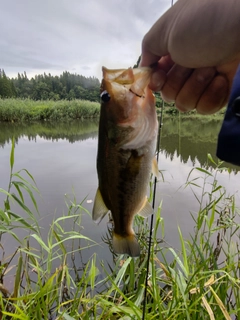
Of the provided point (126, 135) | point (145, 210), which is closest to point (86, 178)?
point (145, 210)

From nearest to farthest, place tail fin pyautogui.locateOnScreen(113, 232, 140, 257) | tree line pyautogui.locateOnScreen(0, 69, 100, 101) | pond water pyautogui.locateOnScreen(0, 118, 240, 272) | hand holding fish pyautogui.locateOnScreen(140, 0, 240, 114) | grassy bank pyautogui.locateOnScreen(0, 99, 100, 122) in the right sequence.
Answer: hand holding fish pyautogui.locateOnScreen(140, 0, 240, 114)
tail fin pyautogui.locateOnScreen(113, 232, 140, 257)
pond water pyautogui.locateOnScreen(0, 118, 240, 272)
grassy bank pyautogui.locateOnScreen(0, 99, 100, 122)
tree line pyautogui.locateOnScreen(0, 69, 100, 101)

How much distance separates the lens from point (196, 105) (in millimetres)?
1423

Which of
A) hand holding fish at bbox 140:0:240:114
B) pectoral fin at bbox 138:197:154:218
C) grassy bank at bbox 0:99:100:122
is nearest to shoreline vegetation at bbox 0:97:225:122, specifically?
grassy bank at bbox 0:99:100:122

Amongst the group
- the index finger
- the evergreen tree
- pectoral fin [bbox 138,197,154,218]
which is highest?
the evergreen tree

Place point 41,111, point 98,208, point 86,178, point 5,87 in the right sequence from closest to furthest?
point 98,208 < point 86,178 < point 41,111 < point 5,87

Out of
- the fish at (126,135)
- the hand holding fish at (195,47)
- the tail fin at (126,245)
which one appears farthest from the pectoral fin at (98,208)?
the hand holding fish at (195,47)

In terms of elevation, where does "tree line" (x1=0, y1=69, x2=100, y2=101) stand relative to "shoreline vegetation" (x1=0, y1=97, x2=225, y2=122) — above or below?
above

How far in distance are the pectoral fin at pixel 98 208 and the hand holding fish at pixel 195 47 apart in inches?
21.9

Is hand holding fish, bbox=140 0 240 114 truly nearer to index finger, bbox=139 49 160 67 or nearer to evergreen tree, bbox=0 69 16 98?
index finger, bbox=139 49 160 67

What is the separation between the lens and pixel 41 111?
14.6 metres

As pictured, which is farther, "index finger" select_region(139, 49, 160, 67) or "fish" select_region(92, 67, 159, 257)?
"index finger" select_region(139, 49, 160, 67)

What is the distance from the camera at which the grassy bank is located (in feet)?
42.9

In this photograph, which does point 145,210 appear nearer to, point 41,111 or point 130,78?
point 130,78

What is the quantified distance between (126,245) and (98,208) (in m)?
0.20
